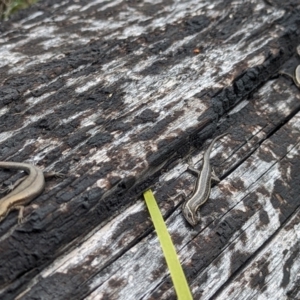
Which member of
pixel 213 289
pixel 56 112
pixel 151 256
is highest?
pixel 56 112

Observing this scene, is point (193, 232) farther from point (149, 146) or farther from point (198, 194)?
point (149, 146)

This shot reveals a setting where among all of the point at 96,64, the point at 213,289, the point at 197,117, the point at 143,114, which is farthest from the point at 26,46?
the point at 213,289

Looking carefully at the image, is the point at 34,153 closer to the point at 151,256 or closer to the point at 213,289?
the point at 151,256

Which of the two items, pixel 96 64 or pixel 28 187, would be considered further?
pixel 96 64

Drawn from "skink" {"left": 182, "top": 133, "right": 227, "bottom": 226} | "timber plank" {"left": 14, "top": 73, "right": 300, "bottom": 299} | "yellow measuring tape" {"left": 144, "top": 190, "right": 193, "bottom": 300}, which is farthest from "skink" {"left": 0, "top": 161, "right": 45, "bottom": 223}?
"skink" {"left": 182, "top": 133, "right": 227, "bottom": 226}

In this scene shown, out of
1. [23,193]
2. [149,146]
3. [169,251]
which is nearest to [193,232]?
[169,251]

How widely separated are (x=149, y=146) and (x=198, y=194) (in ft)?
1.39

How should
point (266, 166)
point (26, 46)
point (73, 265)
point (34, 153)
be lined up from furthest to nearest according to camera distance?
point (26, 46)
point (266, 166)
point (34, 153)
point (73, 265)

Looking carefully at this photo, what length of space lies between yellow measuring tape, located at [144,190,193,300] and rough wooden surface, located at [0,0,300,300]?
36mm

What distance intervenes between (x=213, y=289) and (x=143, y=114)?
123 cm

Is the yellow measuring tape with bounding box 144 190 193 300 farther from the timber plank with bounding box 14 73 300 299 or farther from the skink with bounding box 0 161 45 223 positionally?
the skink with bounding box 0 161 45 223

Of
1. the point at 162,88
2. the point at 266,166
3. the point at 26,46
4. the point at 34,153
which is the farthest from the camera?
the point at 26,46

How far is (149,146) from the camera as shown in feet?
10.3

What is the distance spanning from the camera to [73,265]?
2.57 meters
